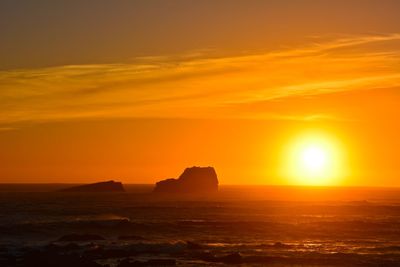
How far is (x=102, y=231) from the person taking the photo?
8675 cm

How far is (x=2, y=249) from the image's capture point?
2532 inches

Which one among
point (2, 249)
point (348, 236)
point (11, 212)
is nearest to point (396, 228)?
point (348, 236)

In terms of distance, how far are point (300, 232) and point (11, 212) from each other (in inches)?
2095

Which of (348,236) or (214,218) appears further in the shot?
(214,218)

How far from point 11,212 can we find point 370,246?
66564 millimetres

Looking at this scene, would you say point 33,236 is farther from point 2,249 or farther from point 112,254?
point 112,254

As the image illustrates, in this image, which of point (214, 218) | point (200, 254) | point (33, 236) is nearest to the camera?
point (200, 254)

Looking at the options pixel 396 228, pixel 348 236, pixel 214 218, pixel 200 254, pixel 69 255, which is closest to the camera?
pixel 69 255

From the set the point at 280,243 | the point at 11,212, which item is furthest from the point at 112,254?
the point at 11,212

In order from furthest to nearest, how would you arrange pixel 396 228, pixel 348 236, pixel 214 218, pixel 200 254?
pixel 214 218 → pixel 396 228 → pixel 348 236 → pixel 200 254

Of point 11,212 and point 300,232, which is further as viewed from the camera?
point 11,212

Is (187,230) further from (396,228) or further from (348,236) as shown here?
(396,228)

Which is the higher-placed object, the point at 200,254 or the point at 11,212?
the point at 11,212

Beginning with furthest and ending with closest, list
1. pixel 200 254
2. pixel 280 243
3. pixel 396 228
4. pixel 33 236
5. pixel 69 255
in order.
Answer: pixel 396 228 < pixel 33 236 < pixel 280 243 < pixel 200 254 < pixel 69 255
